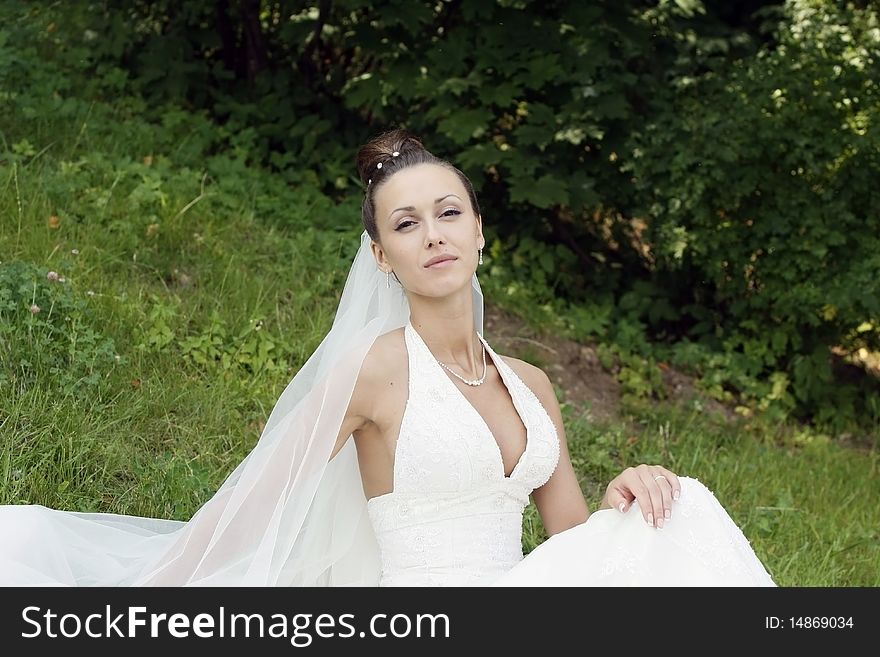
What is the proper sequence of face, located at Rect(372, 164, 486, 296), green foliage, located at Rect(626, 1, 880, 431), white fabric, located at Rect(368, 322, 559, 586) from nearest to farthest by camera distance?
white fabric, located at Rect(368, 322, 559, 586) < face, located at Rect(372, 164, 486, 296) < green foliage, located at Rect(626, 1, 880, 431)

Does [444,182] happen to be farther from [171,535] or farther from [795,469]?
[795,469]

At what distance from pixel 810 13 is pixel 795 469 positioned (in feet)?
9.39

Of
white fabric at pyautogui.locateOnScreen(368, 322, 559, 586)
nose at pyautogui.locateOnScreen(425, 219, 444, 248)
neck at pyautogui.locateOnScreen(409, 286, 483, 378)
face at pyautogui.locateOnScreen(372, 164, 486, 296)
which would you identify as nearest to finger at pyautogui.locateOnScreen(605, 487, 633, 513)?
white fabric at pyautogui.locateOnScreen(368, 322, 559, 586)

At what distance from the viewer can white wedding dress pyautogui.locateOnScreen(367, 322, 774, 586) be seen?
256cm

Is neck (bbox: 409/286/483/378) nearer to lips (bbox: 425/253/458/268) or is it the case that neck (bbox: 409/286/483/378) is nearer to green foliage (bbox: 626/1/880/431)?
lips (bbox: 425/253/458/268)

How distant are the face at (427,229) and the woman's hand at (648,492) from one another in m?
0.66

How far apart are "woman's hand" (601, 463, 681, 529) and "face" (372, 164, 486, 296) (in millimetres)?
659

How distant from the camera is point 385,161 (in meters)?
3.01

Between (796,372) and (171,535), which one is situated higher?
(796,372)

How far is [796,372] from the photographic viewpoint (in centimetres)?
635

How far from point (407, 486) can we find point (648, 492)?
60 cm

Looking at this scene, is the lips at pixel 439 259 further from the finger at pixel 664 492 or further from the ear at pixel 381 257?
the finger at pixel 664 492
